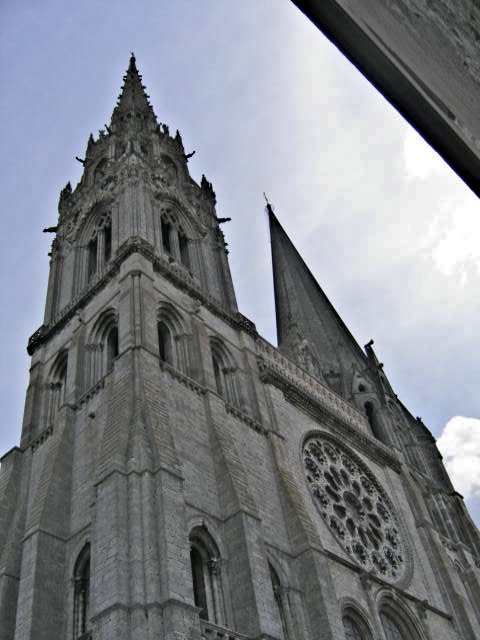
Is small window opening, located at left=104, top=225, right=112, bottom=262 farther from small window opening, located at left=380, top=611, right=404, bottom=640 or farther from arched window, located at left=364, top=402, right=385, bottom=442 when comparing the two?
small window opening, located at left=380, top=611, right=404, bottom=640

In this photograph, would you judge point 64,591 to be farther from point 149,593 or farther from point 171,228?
point 171,228

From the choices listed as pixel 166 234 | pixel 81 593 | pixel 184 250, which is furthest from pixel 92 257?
pixel 81 593

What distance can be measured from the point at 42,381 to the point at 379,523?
10.9m

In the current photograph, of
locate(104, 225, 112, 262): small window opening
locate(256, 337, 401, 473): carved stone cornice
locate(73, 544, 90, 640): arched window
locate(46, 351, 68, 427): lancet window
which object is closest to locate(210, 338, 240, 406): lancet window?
locate(256, 337, 401, 473): carved stone cornice

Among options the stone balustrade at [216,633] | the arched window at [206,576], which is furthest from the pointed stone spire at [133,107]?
the stone balustrade at [216,633]

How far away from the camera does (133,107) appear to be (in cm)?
2984

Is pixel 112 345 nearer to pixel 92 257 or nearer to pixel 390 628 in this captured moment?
pixel 92 257

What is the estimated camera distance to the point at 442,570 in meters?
20.0

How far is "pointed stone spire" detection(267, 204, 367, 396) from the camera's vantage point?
28797 millimetres

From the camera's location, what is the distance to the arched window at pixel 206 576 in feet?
39.8

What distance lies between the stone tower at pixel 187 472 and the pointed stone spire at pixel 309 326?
27.5 inches

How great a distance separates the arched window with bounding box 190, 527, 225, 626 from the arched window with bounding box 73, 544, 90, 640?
6.78 feet

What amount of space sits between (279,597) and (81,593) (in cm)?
405

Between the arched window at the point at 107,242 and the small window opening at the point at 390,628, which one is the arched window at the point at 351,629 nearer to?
the small window opening at the point at 390,628
